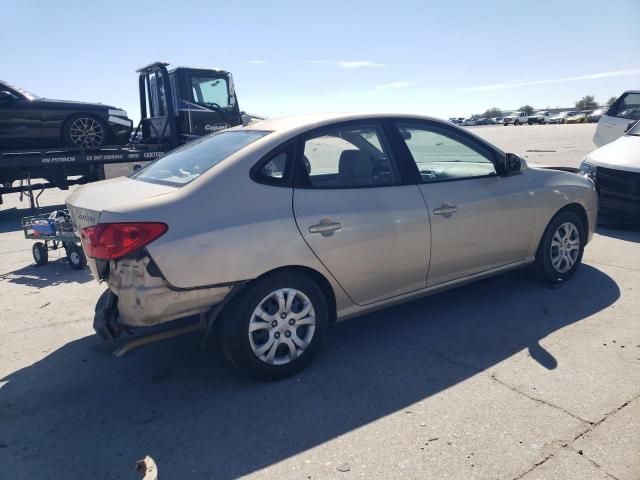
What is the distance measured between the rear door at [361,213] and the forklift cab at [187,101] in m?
8.31

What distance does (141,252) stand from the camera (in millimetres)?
2795

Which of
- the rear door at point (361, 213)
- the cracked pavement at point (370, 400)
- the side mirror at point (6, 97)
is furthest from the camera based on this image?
the side mirror at point (6, 97)

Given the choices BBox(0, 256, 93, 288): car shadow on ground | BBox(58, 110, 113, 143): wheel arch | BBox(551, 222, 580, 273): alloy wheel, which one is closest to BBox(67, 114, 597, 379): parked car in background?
BBox(551, 222, 580, 273): alloy wheel

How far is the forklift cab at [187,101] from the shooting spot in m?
11.1

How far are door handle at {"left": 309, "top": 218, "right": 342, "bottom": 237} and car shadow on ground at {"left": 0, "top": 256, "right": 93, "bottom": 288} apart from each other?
3.47 m

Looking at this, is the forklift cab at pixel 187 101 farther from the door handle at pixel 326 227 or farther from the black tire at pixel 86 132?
the door handle at pixel 326 227

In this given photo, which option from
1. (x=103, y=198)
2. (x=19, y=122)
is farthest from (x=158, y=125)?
(x=103, y=198)

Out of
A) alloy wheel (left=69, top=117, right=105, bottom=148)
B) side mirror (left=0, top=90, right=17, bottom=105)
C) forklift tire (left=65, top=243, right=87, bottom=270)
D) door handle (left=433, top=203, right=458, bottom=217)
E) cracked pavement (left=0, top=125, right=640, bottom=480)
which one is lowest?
cracked pavement (left=0, top=125, right=640, bottom=480)

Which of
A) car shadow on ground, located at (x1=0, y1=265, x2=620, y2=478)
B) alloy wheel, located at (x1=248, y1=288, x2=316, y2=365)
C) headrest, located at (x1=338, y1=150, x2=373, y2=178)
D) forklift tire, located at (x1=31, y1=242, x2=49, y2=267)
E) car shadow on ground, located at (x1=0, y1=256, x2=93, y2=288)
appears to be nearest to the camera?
car shadow on ground, located at (x1=0, y1=265, x2=620, y2=478)

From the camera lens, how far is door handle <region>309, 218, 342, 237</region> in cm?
321

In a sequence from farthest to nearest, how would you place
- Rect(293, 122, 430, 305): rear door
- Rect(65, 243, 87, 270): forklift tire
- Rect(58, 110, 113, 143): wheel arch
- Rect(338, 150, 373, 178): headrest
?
Rect(58, 110, 113, 143): wheel arch < Rect(65, 243, 87, 270): forklift tire < Rect(338, 150, 373, 178): headrest < Rect(293, 122, 430, 305): rear door

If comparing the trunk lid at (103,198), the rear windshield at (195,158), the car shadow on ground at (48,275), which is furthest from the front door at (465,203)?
the car shadow on ground at (48,275)

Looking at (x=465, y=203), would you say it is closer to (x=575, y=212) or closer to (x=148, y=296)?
(x=575, y=212)

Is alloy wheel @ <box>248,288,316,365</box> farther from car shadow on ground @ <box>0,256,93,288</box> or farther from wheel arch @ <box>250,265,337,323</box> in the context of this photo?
car shadow on ground @ <box>0,256,93,288</box>
